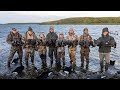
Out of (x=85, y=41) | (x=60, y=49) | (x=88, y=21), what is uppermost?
(x=88, y=21)

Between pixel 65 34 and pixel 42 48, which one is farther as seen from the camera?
pixel 42 48

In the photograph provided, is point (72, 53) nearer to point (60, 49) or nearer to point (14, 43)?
point (60, 49)

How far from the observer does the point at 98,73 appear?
1473 cm

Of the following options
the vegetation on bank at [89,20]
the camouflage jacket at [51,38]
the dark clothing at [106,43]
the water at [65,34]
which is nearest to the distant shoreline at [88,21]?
the vegetation on bank at [89,20]

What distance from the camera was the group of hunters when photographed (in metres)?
14.7

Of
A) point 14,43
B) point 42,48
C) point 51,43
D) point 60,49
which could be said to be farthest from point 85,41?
point 14,43

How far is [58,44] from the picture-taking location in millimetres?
14805

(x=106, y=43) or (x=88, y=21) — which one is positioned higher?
(x=88, y=21)

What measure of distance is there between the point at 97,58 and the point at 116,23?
1.12m

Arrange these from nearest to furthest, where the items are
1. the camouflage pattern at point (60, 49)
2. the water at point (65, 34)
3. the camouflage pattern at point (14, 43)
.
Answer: the water at point (65, 34) < the camouflage pattern at point (14, 43) < the camouflage pattern at point (60, 49)

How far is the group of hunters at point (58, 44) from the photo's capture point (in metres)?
14.7

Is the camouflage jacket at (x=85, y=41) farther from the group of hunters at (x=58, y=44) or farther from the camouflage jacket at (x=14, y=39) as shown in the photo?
the camouflage jacket at (x=14, y=39)
